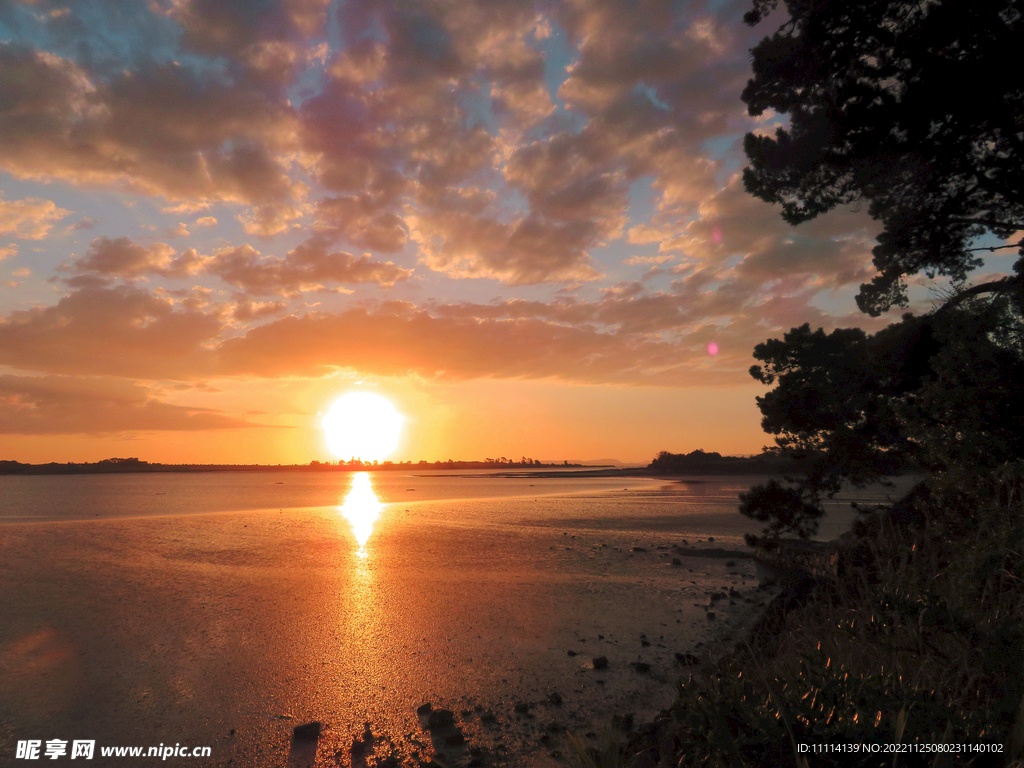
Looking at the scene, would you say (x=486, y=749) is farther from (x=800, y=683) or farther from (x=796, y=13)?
(x=796, y=13)

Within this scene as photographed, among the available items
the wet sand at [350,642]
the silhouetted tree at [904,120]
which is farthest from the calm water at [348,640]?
the silhouetted tree at [904,120]

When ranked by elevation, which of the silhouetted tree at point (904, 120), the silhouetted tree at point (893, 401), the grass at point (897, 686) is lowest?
the grass at point (897, 686)

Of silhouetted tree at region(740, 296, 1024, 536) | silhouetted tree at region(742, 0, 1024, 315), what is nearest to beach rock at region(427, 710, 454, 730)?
silhouetted tree at region(740, 296, 1024, 536)

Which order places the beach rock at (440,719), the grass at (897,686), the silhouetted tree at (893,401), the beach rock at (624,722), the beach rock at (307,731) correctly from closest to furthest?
the grass at (897,686)
the beach rock at (624,722)
the beach rock at (307,731)
the beach rock at (440,719)
the silhouetted tree at (893,401)

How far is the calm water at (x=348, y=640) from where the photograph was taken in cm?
609

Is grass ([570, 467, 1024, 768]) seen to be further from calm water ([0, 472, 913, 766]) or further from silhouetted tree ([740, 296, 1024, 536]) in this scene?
calm water ([0, 472, 913, 766])

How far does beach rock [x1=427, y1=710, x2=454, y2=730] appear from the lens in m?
6.03

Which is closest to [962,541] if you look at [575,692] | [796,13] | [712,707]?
[575,692]

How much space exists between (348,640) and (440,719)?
3.81 metres

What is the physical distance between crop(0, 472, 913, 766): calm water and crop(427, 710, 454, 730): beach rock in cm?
15

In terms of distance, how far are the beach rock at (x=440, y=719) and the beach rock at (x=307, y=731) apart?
1.26m

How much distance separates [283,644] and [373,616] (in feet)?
6.77

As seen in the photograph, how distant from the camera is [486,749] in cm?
557

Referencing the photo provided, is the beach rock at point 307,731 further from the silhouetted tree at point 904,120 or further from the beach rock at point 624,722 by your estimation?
the silhouetted tree at point 904,120
